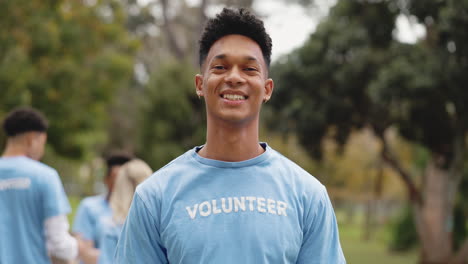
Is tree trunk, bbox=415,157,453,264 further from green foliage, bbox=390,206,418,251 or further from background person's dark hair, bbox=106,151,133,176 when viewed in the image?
background person's dark hair, bbox=106,151,133,176

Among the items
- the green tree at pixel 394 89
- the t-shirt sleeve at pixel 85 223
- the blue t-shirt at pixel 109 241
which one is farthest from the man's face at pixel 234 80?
the green tree at pixel 394 89

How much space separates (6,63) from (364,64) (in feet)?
28.3

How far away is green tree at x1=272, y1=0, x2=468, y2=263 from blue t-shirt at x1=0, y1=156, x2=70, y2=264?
10.7 meters

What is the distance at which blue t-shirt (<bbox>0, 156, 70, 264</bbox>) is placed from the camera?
4949 mm

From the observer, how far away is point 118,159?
251 inches

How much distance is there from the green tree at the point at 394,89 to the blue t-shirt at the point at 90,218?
9.76m

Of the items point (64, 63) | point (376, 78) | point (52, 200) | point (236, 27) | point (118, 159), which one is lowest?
point (52, 200)

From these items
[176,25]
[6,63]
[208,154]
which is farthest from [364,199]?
[208,154]

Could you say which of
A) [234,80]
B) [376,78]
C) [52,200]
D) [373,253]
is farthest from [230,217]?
[373,253]

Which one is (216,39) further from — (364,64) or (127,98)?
(127,98)

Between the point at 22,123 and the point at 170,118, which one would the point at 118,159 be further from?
the point at 170,118

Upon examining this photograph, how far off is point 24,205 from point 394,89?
37.1ft

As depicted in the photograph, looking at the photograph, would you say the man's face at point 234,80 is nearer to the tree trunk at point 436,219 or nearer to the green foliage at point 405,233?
the tree trunk at point 436,219

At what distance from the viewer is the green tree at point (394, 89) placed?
14.6 m
